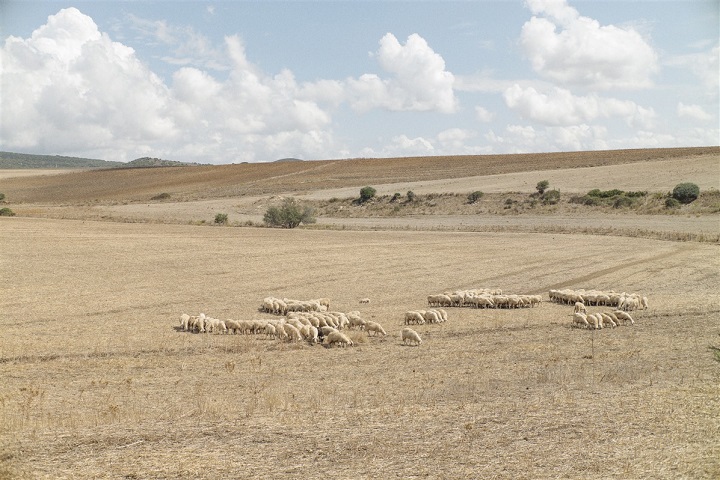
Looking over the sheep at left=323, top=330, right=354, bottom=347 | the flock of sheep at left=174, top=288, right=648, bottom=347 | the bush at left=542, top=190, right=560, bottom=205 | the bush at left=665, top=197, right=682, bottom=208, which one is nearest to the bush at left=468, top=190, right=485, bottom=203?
the bush at left=542, top=190, right=560, bottom=205

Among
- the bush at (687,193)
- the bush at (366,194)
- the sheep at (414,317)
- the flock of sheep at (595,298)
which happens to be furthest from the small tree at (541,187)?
the sheep at (414,317)

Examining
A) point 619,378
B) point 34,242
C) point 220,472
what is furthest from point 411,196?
point 220,472

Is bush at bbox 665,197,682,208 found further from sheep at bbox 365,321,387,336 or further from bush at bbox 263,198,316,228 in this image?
sheep at bbox 365,321,387,336

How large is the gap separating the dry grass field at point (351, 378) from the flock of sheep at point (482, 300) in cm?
63

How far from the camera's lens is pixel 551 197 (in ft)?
249

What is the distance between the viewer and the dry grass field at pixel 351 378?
10.5m

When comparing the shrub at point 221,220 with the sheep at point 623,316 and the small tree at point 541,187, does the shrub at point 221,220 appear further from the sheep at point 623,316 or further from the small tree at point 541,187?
the sheep at point 623,316

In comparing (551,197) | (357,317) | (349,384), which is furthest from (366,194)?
(349,384)

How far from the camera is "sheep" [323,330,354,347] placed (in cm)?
1995

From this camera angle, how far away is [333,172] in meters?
121

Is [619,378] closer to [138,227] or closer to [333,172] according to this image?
[138,227]

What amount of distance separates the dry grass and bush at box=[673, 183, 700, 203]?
36.3 metres

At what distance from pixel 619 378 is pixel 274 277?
2130cm

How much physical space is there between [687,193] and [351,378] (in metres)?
60.6
